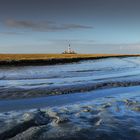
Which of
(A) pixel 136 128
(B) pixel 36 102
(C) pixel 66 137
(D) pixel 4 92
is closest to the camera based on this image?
(C) pixel 66 137

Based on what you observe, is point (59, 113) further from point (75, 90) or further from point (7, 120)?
point (75, 90)

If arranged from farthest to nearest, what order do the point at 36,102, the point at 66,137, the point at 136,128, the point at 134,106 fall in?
the point at 36,102, the point at 134,106, the point at 136,128, the point at 66,137

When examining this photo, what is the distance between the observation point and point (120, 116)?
12070 mm

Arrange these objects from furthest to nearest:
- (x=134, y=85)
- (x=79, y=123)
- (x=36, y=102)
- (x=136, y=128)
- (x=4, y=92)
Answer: (x=134, y=85), (x=4, y=92), (x=36, y=102), (x=79, y=123), (x=136, y=128)

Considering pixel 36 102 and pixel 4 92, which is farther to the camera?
pixel 4 92

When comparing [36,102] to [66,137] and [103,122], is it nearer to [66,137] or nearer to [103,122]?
[103,122]

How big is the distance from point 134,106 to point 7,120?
15.7ft

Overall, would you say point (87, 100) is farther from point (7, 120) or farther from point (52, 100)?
point (7, 120)

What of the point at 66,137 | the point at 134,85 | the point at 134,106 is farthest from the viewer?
the point at 134,85

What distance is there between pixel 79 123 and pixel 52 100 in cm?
545

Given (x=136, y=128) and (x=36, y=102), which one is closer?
→ (x=136, y=128)

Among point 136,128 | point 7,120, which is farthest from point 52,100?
point 136,128

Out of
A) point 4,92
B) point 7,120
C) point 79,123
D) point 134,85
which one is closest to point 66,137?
point 79,123

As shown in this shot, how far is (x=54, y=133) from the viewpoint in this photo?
32.0 ft
